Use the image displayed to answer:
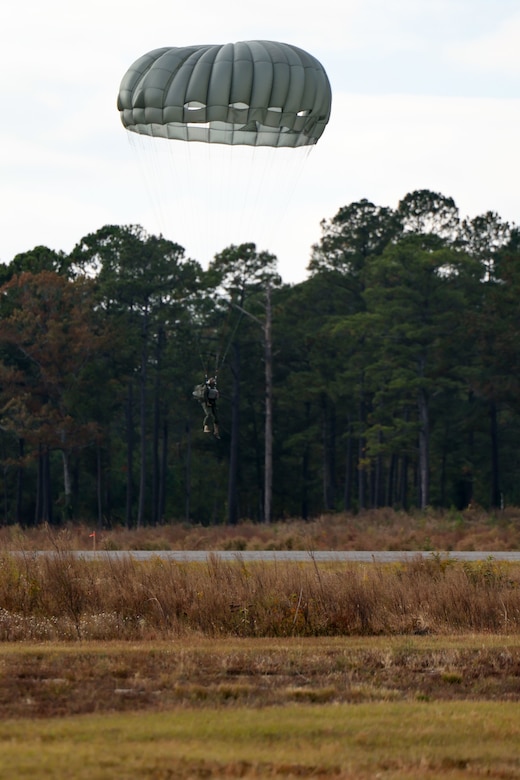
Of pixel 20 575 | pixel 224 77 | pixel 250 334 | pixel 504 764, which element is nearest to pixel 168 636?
pixel 20 575

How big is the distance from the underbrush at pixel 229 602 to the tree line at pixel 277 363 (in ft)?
126

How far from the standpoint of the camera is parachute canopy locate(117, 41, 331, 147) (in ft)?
77.0

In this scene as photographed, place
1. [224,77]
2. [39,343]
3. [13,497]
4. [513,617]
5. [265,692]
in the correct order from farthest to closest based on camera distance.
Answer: [13,497]
[39,343]
[224,77]
[513,617]
[265,692]

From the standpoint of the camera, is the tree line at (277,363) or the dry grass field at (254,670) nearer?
the dry grass field at (254,670)

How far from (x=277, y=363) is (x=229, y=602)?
5236cm

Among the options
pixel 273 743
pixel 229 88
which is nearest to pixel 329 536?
pixel 229 88

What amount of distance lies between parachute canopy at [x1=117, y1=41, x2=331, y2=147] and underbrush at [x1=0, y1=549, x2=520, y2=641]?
9.88 m

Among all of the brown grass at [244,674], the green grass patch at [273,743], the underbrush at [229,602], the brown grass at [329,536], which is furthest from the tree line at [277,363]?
the green grass patch at [273,743]

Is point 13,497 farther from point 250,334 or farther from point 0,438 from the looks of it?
point 250,334

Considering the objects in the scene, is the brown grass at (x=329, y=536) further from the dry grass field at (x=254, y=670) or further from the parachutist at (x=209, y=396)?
the dry grass field at (x=254, y=670)

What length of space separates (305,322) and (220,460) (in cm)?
1343

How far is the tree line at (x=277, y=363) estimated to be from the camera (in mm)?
61969

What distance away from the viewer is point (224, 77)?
2338cm

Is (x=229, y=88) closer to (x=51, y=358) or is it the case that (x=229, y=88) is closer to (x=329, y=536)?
(x=329, y=536)
